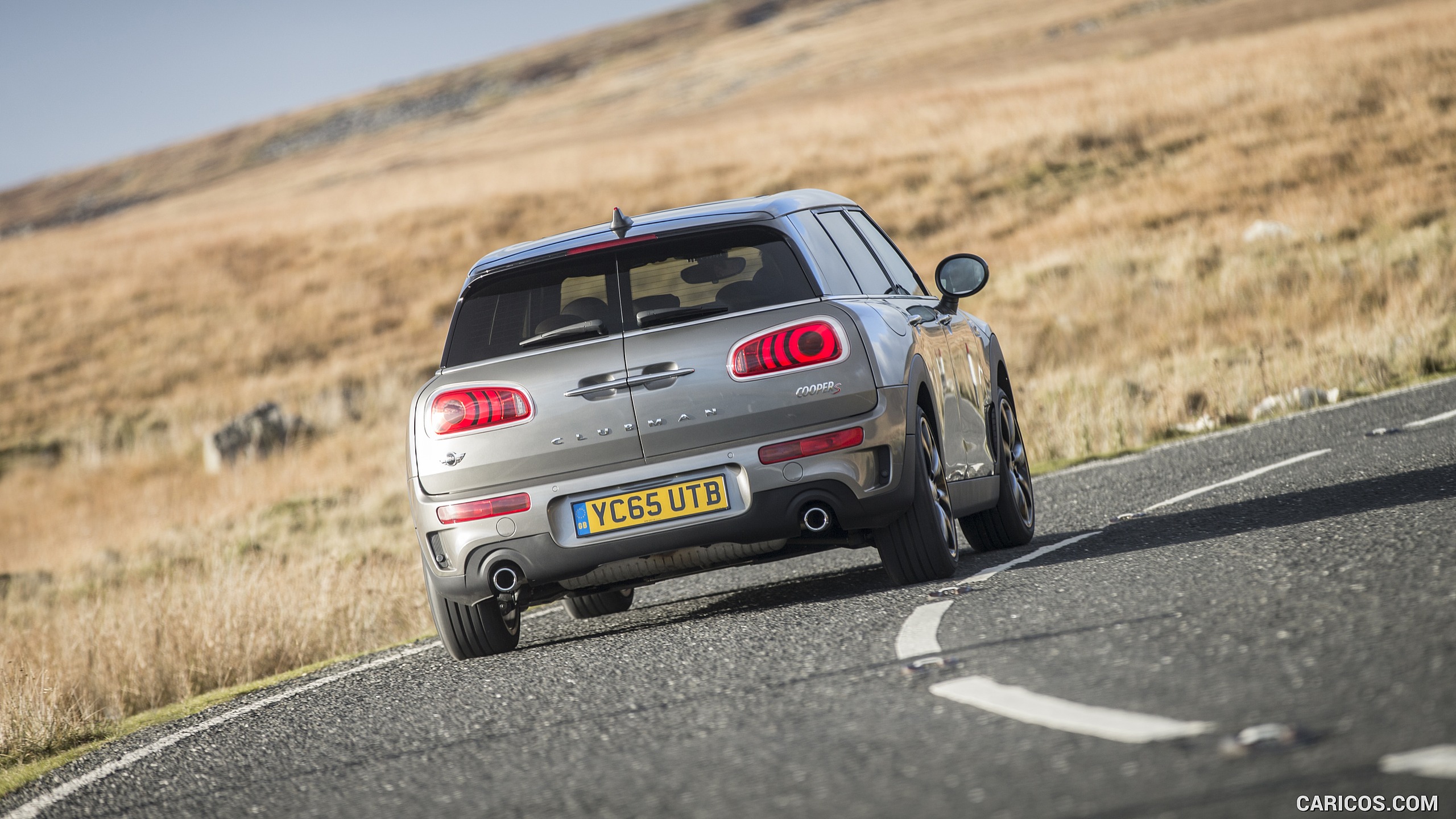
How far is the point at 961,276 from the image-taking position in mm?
7336

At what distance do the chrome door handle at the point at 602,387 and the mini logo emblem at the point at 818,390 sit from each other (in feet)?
2.16

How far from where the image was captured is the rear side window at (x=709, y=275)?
6.15m

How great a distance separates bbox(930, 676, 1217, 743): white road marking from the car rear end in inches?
62.0

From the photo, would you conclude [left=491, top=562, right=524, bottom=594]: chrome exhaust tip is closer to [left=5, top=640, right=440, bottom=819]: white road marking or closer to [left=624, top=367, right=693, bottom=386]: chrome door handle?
[left=624, top=367, right=693, bottom=386]: chrome door handle

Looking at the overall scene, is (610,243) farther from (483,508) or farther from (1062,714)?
(1062,714)

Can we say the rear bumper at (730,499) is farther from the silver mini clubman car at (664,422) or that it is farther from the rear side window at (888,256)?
the rear side window at (888,256)

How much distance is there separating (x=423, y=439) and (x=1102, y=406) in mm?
9974

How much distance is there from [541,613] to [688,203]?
30.1 meters

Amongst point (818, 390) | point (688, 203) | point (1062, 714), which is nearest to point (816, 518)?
point (818, 390)

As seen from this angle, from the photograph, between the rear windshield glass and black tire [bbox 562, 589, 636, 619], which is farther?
black tire [bbox 562, 589, 636, 619]

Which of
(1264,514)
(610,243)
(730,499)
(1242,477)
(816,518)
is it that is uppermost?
(610,243)

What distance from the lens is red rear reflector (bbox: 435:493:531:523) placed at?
598 cm

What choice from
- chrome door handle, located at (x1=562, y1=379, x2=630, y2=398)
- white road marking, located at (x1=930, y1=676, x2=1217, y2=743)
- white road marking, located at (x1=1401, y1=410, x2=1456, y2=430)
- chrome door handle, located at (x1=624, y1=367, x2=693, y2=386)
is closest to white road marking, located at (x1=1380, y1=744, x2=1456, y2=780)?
white road marking, located at (x1=930, y1=676, x2=1217, y2=743)

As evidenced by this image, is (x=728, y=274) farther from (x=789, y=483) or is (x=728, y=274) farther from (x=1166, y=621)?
(x=1166, y=621)
